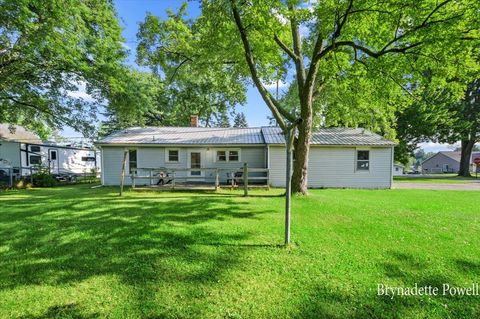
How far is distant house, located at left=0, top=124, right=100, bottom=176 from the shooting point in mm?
19564

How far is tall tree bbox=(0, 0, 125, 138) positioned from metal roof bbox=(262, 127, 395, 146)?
9385mm

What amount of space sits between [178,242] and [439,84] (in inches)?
433

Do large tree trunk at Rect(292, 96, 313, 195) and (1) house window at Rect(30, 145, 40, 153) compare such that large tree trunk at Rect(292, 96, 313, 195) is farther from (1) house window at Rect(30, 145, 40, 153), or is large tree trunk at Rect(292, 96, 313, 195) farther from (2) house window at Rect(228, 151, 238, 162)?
(1) house window at Rect(30, 145, 40, 153)

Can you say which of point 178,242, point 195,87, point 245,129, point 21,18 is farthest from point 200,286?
point 195,87

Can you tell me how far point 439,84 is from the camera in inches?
375

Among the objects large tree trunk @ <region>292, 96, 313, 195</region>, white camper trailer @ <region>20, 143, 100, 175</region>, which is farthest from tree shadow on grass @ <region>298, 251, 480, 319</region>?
white camper trailer @ <region>20, 143, 100, 175</region>

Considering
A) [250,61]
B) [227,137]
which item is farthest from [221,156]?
[250,61]

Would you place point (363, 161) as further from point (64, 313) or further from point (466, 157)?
point (466, 157)

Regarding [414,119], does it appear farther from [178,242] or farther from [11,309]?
[11,309]

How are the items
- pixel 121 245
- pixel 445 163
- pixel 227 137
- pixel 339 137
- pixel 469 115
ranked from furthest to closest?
pixel 445 163
pixel 469 115
pixel 227 137
pixel 339 137
pixel 121 245

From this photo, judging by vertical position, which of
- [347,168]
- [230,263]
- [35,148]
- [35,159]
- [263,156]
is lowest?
[230,263]

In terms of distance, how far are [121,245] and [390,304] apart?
4553 mm

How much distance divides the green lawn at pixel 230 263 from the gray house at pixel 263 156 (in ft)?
24.4

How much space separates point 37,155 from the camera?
21422mm
